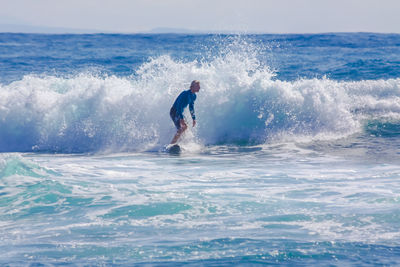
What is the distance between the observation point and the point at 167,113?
46.6ft

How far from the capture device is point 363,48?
30625 millimetres

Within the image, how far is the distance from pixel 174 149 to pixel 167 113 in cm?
222

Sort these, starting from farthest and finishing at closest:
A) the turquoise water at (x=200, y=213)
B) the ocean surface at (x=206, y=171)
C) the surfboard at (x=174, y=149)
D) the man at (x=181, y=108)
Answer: the man at (x=181, y=108), the surfboard at (x=174, y=149), the ocean surface at (x=206, y=171), the turquoise water at (x=200, y=213)

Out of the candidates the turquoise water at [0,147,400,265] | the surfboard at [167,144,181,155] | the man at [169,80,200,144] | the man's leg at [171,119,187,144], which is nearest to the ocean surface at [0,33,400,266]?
the turquoise water at [0,147,400,265]

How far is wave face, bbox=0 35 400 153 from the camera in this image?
13641 mm

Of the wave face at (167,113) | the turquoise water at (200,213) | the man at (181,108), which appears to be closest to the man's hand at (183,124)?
the man at (181,108)

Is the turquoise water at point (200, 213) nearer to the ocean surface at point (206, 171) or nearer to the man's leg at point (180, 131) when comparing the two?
the ocean surface at point (206, 171)

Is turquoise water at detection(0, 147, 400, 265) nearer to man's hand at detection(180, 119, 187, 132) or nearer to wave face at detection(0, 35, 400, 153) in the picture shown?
man's hand at detection(180, 119, 187, 132)

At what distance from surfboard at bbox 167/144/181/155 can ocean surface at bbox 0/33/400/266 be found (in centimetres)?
17

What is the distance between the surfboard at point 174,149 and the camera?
39.3 feet

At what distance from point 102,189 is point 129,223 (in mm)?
1609

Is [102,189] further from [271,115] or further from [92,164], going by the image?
[271,115]

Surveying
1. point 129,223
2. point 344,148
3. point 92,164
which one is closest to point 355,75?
point 344,148

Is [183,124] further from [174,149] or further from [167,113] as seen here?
[167,113]
